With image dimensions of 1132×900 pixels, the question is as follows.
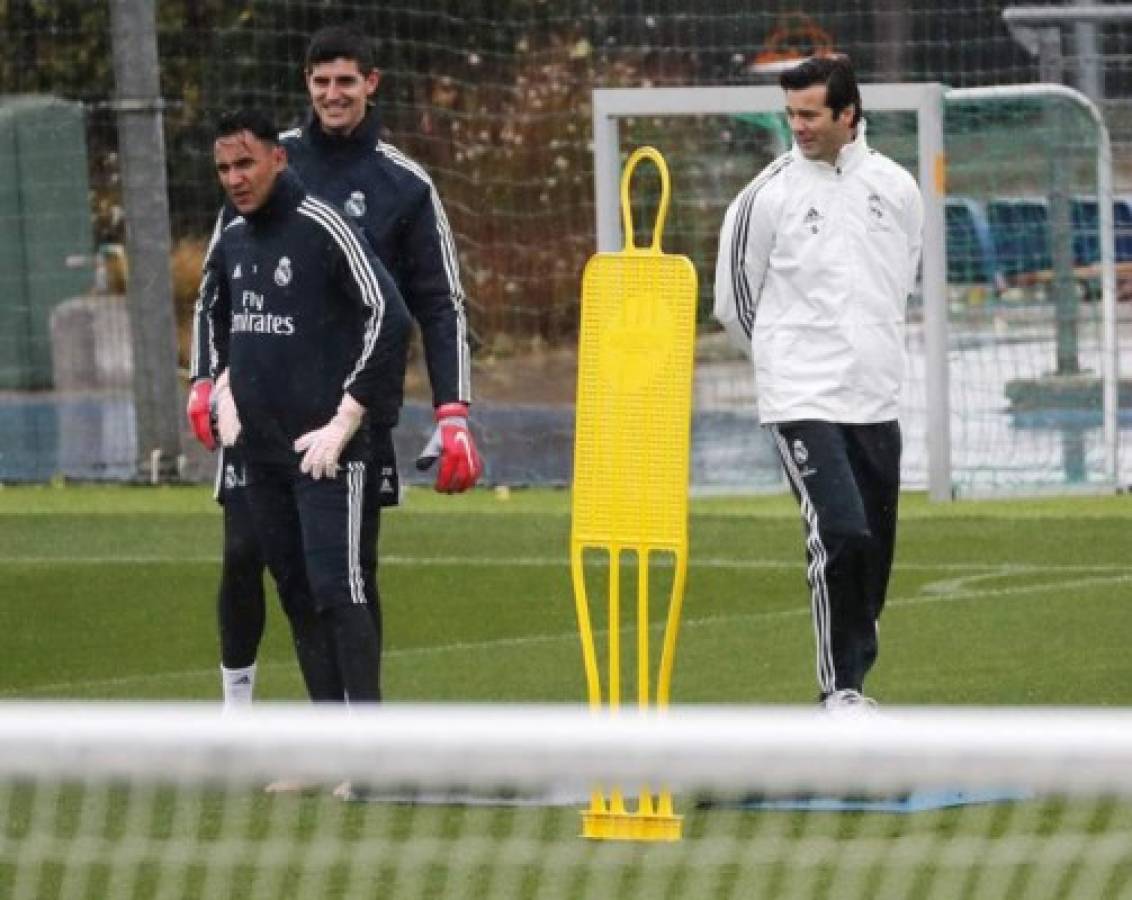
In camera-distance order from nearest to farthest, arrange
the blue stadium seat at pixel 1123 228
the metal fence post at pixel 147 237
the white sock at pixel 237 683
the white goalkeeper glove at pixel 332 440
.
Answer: the white goalkeeper glove at pixel 332 440 < the white sock at pixel 237 683 < the blue stadium seat at pixel 1123 228 < the metal fence post at pixel 147 237

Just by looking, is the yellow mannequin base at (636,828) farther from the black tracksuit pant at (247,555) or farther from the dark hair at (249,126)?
the dark hair at (249,126)

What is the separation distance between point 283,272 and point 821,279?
4.76ft

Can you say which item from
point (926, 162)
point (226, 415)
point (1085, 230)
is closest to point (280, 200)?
point (226, 415)

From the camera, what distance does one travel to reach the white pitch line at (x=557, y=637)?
11.6 meters

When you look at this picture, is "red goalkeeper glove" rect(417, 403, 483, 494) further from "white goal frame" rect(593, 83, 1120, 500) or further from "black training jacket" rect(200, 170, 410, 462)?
"white goal frame" rect(593, 83, 1120, 500)

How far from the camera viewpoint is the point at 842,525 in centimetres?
912

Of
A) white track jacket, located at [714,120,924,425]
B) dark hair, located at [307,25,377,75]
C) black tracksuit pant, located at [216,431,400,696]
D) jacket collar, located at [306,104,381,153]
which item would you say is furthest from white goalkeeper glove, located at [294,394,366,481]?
white track jacket, located at [714,120,924,425]

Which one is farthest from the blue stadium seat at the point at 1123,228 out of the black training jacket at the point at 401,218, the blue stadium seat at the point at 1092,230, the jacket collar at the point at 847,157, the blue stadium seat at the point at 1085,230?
the black training jacket at the point at 401,218

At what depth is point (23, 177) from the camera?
20.2 metres

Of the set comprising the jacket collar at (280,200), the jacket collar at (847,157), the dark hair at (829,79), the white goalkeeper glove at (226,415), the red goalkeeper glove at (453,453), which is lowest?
the red goalkeeper glove at (453,453)

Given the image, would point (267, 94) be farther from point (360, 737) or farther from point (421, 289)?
point (360, 737)

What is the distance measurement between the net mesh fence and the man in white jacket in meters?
7.95

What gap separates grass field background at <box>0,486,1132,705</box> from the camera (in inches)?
444

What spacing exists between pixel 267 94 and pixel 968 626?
31.9 ft
